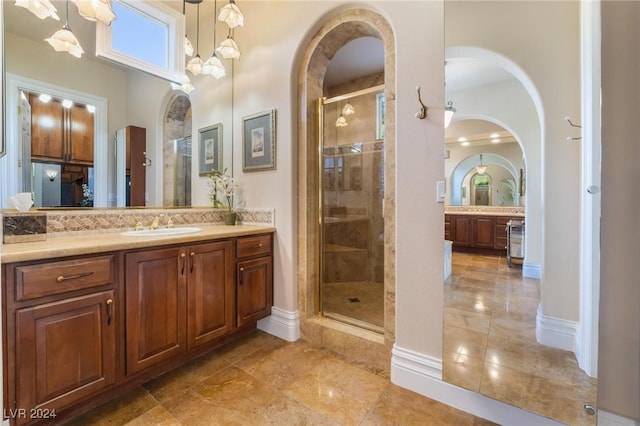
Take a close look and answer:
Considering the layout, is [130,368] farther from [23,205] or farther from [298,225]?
[298,225]

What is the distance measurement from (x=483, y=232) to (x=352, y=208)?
1.31m

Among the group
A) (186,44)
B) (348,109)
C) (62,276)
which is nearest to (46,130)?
(62,276)

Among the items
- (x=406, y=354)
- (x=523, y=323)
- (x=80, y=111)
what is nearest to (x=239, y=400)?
(x=406, y=354)

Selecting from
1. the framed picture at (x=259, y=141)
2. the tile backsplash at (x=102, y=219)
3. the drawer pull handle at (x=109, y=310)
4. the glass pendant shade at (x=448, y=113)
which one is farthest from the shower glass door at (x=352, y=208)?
the drawer pull handle at (x=109, y=310)

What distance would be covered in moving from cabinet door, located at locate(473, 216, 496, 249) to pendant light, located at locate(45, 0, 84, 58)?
2705 millimetres

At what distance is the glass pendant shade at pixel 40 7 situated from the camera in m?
1.54

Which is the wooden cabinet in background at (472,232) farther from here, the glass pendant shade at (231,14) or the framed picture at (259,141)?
the glass pendant shade at (231,14)

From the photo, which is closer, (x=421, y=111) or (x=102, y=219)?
(x=421, y=111)

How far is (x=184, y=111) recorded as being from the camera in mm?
2422

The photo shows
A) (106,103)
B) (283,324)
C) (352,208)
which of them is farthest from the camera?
(352,208)

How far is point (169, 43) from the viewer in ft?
→ 7.55

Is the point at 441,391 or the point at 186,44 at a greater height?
the point at 186,44

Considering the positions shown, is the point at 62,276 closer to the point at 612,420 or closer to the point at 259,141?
the point at 259,141

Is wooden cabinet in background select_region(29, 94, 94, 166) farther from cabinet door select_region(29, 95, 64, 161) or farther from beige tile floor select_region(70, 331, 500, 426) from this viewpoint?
beige tile floor select_region(70, 331, 500, 426)
